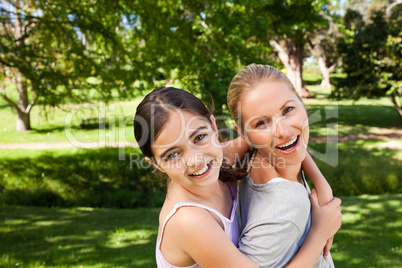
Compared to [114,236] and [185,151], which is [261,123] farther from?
[114,236]

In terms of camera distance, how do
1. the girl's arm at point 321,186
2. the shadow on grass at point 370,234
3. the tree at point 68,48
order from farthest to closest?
the tree at point 68,48 → the shadow on grass at point 370,234 → the girl's arm at point 321,186

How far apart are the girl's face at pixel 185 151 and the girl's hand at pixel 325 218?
1.58 ft

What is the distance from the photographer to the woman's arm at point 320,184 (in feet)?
5.82

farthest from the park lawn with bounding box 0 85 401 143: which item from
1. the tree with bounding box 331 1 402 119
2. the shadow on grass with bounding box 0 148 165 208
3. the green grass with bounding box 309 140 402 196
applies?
the green grass with bounding box 309 140 402 196

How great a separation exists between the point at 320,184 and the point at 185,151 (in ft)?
2.54

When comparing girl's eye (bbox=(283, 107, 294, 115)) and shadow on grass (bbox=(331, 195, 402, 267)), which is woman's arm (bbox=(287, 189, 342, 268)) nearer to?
girl's eye (bbox=(283, 107, 294, 115))

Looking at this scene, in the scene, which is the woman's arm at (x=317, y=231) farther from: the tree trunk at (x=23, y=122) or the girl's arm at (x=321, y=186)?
the tree trunk at (x=23, y=122)

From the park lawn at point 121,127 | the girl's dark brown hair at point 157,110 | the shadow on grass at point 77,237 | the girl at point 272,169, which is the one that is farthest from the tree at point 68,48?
the girl at point 272,169

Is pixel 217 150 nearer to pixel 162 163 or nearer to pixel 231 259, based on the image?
pixel 162 163

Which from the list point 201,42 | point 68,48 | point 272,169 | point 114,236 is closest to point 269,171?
point 272,169

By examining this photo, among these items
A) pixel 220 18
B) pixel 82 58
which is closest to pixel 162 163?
pixel 82 58

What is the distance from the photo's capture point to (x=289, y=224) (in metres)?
1.42

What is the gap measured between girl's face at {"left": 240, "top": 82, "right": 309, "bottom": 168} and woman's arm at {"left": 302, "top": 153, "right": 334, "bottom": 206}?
0.89 ft

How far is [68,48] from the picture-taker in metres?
6.38
